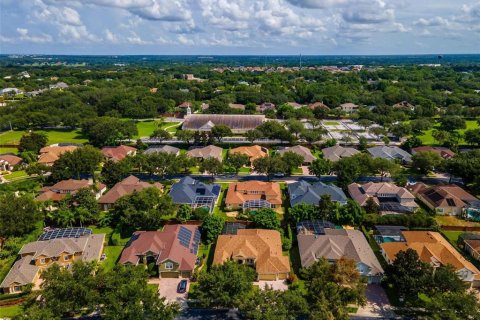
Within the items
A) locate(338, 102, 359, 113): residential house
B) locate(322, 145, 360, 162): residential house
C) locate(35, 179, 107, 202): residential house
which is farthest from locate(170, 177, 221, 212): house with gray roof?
locate(338, 102, 359, 113): residential house

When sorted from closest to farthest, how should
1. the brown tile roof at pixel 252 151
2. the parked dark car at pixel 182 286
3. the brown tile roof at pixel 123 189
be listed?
the parked dark car at pixel 182 286, the brown tile roof at pixel 123 189, the brown tile roof at pixel 252 151

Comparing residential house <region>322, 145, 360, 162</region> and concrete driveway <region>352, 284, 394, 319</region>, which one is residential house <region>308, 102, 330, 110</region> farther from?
concrete driveway <region>352, 284, 394, 319</region>

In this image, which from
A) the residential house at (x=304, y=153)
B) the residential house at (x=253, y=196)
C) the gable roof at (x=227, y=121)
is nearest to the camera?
the residential house at (x=253, y=196)

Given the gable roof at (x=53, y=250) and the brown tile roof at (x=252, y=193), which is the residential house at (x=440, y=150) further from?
the gable roof at (x=53, y=250)

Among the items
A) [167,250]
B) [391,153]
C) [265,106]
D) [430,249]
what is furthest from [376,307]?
[265,106]

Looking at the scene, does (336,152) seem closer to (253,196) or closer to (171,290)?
(253,196)

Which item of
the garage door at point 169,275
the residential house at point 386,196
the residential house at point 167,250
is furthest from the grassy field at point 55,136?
the residential house at point 386,196
